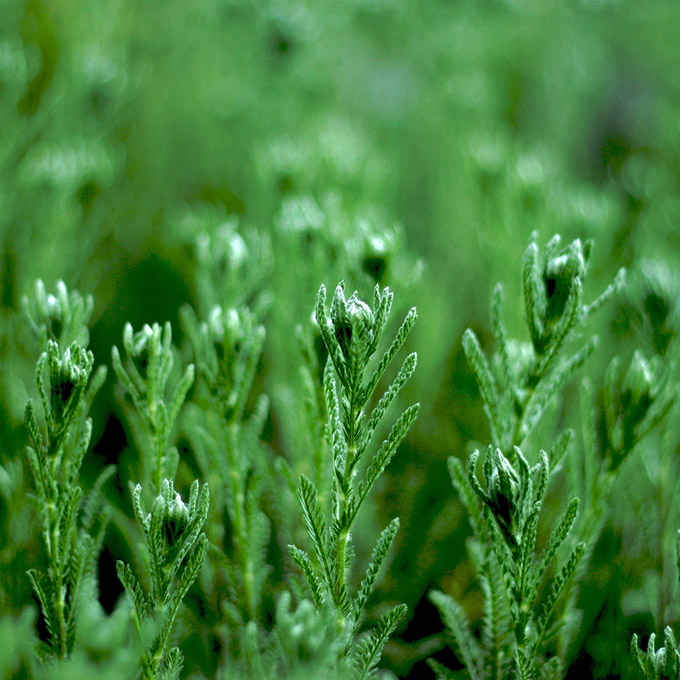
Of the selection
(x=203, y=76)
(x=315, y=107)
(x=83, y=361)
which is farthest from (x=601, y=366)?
(x=203, y=76)

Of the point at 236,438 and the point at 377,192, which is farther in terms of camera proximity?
the point at 377,192

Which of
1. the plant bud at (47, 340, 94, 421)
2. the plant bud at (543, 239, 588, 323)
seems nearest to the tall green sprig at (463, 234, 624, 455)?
the plant bud at (543, 239, 588, 323)

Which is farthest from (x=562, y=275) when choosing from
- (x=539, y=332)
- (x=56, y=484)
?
(x=56, y=484)

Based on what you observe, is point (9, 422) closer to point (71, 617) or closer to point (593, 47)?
point (71, 617)

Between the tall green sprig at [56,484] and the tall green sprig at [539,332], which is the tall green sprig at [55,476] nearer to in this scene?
the tall green sprig at [56,484]

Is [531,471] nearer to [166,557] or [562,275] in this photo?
[562,275]

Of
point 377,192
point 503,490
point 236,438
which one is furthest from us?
point 377,192
